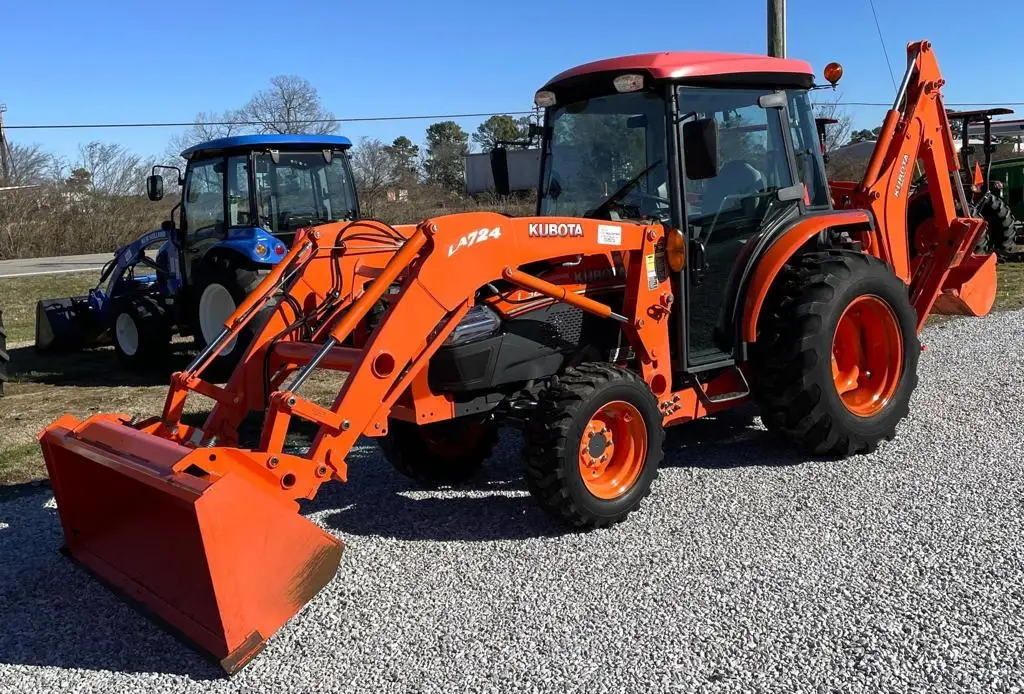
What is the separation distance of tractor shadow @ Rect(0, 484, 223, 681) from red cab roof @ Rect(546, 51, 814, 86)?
3.43m

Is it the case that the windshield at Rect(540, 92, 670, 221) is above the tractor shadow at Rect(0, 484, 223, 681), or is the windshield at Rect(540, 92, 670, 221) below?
above

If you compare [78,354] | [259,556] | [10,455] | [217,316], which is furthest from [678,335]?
[78,354]

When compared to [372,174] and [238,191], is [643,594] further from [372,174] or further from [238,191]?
[372,174]

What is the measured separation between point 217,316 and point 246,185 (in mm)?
1377

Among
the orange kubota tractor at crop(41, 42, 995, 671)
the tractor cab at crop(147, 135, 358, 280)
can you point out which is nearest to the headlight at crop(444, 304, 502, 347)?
the orange kubota tractor at crop(41, 42, 995, 671)

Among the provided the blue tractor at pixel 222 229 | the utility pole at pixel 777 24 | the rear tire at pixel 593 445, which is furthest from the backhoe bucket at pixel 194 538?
the utility pole at pixel 777 24

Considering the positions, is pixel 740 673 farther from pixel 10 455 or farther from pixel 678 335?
pixel 10 455

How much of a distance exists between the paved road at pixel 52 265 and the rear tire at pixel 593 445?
18.9 metres

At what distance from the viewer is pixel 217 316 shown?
9.09 metres

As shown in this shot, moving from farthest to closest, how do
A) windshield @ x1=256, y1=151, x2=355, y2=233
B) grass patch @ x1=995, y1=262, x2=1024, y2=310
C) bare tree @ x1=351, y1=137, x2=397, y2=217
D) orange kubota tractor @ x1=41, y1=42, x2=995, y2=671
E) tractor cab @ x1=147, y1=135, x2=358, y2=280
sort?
bare tree @ x1=351, y1=137, x2=397, y2=217, grass patch @ x1=995, y1=262, x2=1024, y2=310, windshield @ x1=256, y1=151, x2=355, y2=233, tractor cab @ x1=147, y1=135, x2=358, y2=280, orange kubota tractor @ x1=41, y1=42, x2=995, y2=671

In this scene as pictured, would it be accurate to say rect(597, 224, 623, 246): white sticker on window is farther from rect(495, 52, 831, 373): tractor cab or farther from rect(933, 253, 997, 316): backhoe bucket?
rect(933, 253, 997, 316): backhoe bucket

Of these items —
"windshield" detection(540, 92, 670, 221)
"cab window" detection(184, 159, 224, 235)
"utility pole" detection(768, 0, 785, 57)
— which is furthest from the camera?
"utility pole" detection(768, 0, 785, 57)

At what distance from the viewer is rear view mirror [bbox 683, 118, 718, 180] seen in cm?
434

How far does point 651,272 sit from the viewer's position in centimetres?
470
